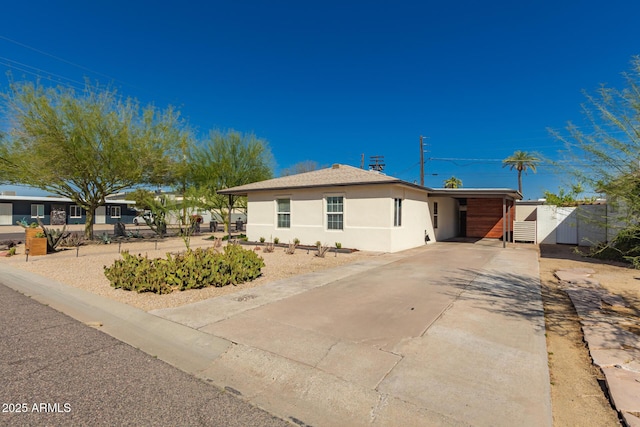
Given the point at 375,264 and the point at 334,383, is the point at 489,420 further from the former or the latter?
the point at 375,264

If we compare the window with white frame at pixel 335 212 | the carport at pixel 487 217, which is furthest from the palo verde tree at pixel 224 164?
the carport at pixel 487 217

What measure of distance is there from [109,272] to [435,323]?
6.89 meters

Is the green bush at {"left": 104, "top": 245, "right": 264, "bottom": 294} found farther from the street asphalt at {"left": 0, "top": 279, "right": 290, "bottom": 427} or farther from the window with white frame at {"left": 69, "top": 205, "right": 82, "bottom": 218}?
the window with white frame at {"left": 69, "top": 205, "right": 82, "bottom": 218}

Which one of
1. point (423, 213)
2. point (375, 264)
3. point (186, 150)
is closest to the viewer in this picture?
point (375, 264)

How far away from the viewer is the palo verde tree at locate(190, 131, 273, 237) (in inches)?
875

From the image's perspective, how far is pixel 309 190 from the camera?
593 inches

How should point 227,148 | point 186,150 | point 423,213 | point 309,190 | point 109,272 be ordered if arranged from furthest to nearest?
point 227,148 → point 186,150 → point 423,213 → point 309,190 → point 109,272

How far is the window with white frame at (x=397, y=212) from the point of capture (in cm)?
1326

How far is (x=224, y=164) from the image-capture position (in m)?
22.6

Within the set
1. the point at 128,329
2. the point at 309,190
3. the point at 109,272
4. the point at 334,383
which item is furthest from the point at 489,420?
the point at 309,190

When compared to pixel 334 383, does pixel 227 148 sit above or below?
above

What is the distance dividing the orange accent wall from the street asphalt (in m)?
21.2

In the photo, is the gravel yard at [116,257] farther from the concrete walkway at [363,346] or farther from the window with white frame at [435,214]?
the window with white frame at [435,214]

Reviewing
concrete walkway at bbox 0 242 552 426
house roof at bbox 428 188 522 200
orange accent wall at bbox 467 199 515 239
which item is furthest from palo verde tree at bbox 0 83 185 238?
orange accent wall at bbox 467 199 515 239
